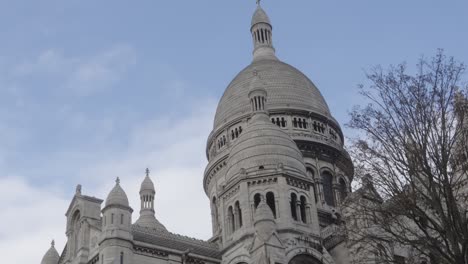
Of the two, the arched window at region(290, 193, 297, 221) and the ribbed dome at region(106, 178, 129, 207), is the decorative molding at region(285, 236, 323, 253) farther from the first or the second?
the ribbed dome at region(106, 178, 129, 207)

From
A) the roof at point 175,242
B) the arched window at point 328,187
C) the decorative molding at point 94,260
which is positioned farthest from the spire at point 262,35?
the decorative molding at point 94,260

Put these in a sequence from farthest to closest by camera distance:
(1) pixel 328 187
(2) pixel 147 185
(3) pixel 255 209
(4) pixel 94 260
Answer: (2) pixel 147 185, (1) pixel 328 187, (3) pixel 255 209, (4) pixel 94 260

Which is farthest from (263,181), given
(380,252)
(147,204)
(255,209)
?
(380,252)

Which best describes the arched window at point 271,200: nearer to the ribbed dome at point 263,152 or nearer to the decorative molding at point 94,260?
the ribbed dome at point 263,152

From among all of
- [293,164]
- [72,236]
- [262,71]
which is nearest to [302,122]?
[262,71]

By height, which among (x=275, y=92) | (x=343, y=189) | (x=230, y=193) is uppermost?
(x=275, y=92)

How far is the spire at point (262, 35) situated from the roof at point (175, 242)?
25.6 meters

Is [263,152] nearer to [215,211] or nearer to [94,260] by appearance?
[215,211]

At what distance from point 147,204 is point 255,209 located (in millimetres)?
19308

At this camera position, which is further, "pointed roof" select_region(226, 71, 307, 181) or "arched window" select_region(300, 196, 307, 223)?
"pointed roof" select_region(226, 71, 307, 181)

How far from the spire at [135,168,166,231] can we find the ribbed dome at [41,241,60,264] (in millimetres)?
10569

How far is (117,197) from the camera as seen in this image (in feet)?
133

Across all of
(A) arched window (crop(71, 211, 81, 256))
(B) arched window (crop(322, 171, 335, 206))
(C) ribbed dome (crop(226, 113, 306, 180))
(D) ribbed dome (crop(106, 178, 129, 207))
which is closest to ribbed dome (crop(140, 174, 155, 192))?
(C) ribbed dome (crop(226, 113, 306, 180))

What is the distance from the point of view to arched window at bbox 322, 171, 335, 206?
53459 millimetres
